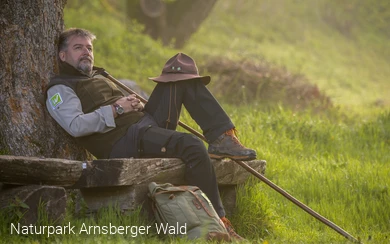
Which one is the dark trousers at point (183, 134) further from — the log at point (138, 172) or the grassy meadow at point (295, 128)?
the grassy meadow at point (295, 128)

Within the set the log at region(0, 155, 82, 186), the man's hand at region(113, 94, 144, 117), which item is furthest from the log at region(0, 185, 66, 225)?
the man's hand at region(113, 94, 144, 117)

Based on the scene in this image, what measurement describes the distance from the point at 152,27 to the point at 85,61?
451 inches

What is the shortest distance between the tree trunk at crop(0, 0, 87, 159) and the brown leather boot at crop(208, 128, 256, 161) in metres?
1.28

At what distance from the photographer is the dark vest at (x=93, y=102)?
17.5 feet

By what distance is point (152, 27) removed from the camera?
1677cm

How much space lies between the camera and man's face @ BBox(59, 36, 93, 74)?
5.46 meters

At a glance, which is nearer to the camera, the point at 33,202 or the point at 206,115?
the point at 33,202

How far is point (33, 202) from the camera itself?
4332 millimetres

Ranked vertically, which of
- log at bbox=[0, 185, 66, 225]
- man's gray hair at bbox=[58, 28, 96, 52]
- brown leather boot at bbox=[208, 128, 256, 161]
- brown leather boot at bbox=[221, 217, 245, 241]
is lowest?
brown leather boot at bbox=[221, 217, 245, 241]

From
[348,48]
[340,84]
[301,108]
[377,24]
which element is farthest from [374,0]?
[301,108]

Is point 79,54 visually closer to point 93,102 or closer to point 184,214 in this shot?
point 93,102

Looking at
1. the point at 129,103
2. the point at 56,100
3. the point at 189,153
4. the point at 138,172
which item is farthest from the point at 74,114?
the point at 189,153

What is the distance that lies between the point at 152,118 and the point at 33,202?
1.40 metres

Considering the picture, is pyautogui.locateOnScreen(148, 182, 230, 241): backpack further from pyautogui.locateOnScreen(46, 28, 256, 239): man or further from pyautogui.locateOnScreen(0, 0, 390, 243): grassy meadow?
pyautogui.locateOnScreen(46, 28, 256, 239): man
